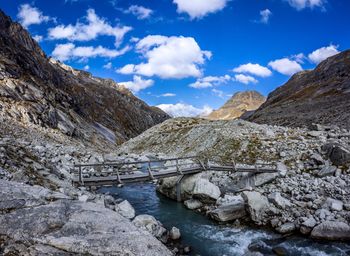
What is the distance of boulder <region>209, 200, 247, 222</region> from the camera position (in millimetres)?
22938

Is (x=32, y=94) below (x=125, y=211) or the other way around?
the other way around

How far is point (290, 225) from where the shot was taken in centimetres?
2075

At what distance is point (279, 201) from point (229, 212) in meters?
3.89

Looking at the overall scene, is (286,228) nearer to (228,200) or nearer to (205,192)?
(228,200)

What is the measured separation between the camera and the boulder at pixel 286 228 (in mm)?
20509

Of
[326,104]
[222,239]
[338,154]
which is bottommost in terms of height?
[222,239]

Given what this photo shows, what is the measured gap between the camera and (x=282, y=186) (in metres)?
27.1

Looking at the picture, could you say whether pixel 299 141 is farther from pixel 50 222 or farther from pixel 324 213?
pixel 50 222

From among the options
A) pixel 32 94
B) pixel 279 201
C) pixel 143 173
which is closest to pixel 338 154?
pixel 279 201

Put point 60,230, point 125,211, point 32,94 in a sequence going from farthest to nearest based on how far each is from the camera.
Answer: point 32,94
point 125,211
point 60,230

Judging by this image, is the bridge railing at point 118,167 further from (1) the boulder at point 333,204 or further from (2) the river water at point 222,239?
(1) the boulder at point 333,204

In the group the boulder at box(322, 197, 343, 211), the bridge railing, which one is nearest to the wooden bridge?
the bridge railing

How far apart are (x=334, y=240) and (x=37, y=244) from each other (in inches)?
694

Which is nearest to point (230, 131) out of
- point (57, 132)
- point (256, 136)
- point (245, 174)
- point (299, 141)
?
point (256, 136)
